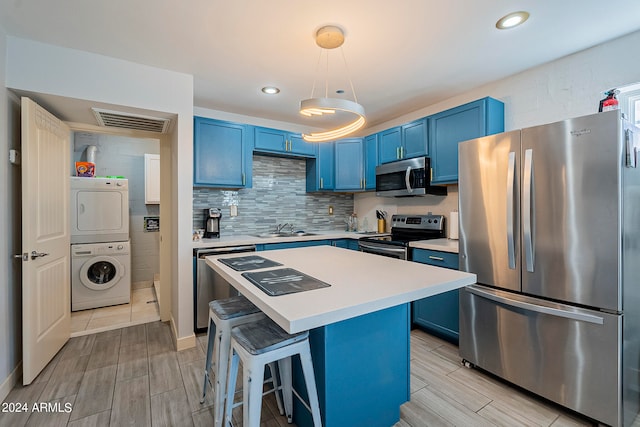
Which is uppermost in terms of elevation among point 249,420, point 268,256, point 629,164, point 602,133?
point 602,133

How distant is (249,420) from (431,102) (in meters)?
3.43

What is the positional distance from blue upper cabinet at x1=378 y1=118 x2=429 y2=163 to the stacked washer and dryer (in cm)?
348

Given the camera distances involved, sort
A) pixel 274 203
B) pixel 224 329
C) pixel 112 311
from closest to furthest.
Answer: pixel 224 329
pixel 112 311
pixel 274 203

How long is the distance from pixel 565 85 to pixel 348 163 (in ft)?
7.86

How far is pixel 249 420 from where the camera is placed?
Answer: 1215 millimetres

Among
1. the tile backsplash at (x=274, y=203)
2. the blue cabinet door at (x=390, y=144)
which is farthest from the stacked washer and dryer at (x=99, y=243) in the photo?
the blue cabinet door at (x=390, y=144)

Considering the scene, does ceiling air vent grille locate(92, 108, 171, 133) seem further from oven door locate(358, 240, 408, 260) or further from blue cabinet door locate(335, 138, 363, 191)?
oven door locate(358, 240, 408, 260)

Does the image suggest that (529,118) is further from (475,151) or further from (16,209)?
(16,209)

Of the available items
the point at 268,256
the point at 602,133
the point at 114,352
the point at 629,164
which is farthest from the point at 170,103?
the point at 629,164

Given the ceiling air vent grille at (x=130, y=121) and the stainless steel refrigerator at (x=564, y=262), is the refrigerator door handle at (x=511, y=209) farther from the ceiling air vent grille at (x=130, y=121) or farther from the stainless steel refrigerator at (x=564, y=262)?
the ceiling air vent grille at (x=130, y=121)

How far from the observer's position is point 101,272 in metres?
3.73

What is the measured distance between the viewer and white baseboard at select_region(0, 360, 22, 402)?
186 cm

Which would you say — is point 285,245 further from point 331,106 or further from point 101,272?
point 101,272

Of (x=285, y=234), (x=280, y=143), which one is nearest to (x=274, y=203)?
(x=285, y=234)
